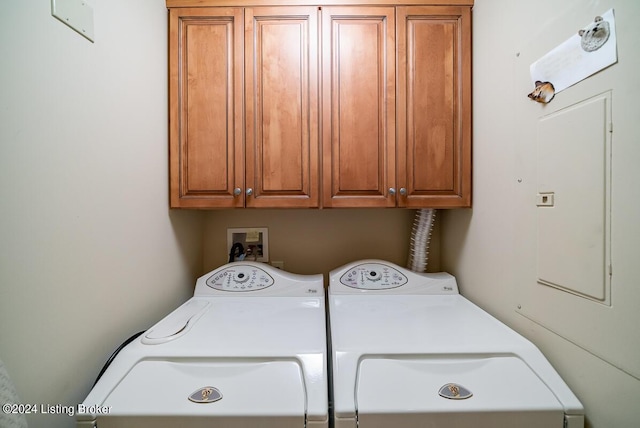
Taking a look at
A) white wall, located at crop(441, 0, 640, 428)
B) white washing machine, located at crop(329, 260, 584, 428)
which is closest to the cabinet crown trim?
white wall, located at crop(441, 0, 640, 428)

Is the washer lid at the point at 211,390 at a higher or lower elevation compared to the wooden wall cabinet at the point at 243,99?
lower

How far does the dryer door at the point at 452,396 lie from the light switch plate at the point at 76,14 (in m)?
1.30

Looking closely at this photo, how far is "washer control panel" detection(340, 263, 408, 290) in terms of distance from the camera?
48.3 inches

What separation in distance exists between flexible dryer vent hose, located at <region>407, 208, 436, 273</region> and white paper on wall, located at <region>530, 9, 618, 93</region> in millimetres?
697

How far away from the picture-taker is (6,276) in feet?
1.88

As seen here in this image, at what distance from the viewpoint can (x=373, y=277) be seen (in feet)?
4.10

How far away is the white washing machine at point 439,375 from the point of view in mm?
584

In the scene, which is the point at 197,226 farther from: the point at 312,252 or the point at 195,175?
the point at 312,252

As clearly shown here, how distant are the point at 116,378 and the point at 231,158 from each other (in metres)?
0.87

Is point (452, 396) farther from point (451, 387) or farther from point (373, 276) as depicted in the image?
point (373, 276)

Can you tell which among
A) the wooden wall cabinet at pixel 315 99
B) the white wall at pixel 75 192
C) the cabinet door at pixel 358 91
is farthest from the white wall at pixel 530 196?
the white wall at pixel 75 192

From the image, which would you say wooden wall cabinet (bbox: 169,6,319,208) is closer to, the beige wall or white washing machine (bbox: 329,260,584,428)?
the beige wall

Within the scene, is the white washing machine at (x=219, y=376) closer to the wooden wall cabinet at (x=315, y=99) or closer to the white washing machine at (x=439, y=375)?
the white washing machine at (x=439, y=375)

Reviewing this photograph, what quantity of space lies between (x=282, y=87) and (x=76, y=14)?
69 centimetres
